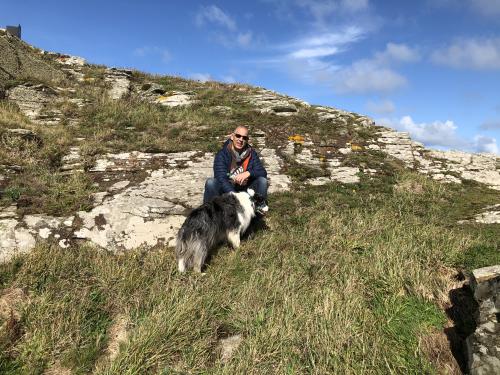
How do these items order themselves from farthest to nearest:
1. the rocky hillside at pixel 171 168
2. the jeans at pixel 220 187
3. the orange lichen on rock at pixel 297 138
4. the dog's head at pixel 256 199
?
1. the orange lichen on rock at pixel 297 138
2. the jeans at pixel 220 187
3. the dog's head at pixel 256 199
4. the rocky hillside at pixel 171 168

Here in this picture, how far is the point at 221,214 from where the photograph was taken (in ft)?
23.1

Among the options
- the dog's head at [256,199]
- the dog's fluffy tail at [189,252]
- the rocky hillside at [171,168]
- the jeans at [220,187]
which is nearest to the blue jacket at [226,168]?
the jeans at [220,187]

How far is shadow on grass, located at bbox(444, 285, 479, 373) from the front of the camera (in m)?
4.17

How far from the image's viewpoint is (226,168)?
28.0 ft

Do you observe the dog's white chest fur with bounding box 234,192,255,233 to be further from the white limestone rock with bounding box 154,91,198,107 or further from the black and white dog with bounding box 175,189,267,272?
the white limestone rock with bounding box 154,91,198,107

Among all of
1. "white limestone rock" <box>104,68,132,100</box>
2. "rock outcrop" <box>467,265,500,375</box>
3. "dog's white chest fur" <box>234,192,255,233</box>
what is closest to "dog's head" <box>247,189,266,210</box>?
"dog's white chest fur" <box>234,192,255,233</box>

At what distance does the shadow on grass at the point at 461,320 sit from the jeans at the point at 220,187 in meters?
4.52

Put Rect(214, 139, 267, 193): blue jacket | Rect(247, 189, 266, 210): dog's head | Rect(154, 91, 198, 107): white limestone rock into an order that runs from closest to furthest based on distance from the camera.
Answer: Rect(247, 189, 266, 210): dog's head < Rect(214, 139, 267, 193): blue jacket < Rect(154, 91, 198, 107): white limestone rock

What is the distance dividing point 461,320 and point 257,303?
107 inches

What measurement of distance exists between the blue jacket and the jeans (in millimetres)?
127

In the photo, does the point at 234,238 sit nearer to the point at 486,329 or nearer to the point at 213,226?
the point at 213,226

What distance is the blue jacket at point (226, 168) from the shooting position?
822 cm

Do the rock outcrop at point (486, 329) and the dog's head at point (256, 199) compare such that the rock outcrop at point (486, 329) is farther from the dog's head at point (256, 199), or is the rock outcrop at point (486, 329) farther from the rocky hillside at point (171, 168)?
the dog's head at point (256, 199)

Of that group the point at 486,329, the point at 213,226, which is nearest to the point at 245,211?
the point at 213,226
